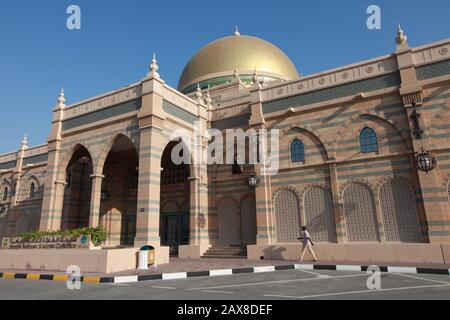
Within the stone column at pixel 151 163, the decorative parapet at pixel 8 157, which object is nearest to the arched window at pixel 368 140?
the stone column at pixel 151 163

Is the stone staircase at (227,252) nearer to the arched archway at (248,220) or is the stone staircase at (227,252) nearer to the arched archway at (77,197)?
the arched archway at (248,220)

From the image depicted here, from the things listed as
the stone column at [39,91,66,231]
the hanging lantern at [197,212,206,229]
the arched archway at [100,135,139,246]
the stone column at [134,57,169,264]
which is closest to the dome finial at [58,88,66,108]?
the stone column at [39,91,66,231]

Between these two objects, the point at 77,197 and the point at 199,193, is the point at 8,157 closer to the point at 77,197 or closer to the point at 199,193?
the point at 77,197

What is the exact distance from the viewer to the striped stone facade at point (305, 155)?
12.1 m

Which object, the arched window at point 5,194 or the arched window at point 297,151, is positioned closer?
the arched window at point 297,151

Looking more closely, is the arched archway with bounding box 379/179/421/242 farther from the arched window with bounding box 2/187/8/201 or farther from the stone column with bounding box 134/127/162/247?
the arched window with bounding box 2/187/8/201

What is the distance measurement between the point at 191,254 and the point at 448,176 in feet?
36.4

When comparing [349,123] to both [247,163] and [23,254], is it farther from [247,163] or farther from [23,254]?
[23,254]

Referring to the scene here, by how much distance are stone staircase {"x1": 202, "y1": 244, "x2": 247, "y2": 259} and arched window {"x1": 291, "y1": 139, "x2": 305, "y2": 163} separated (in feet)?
15.7

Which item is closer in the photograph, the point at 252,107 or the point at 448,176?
the point at 448,176

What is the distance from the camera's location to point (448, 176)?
1148cm

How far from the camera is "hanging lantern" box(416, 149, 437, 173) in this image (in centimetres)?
1140

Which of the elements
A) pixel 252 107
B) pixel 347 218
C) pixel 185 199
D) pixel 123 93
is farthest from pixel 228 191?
pixel 123 93

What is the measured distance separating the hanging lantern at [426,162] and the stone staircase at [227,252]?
315 inches
